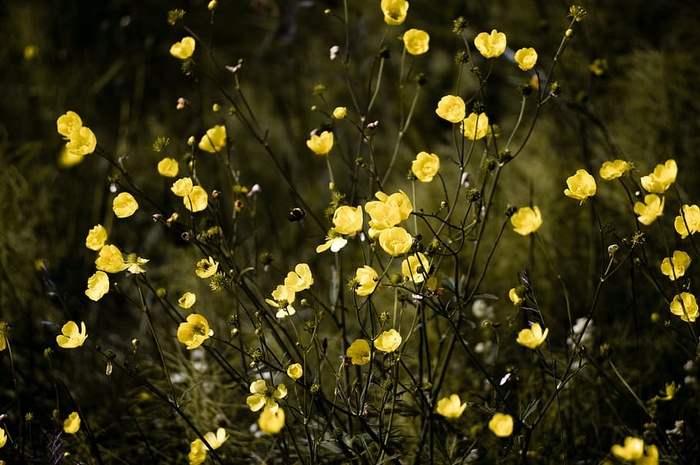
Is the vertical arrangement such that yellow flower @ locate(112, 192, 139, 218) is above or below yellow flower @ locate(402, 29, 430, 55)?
below

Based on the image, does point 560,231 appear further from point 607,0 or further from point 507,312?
point 607,0

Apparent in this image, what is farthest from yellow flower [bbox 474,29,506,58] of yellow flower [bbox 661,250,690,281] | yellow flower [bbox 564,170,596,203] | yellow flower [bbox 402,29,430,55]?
yellow flower [bbox 661,250,690,281]

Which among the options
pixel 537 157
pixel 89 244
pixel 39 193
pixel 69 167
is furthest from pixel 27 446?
pixel 537 157

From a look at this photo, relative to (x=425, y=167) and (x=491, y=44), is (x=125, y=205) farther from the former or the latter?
(x=491, y=44)

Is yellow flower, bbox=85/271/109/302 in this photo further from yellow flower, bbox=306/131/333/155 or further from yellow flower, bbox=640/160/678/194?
yellow flower, bbox=640/160/678/194

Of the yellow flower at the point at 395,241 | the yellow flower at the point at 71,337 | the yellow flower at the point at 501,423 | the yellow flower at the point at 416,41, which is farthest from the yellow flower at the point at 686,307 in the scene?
the yellow flower at the point at 71,337

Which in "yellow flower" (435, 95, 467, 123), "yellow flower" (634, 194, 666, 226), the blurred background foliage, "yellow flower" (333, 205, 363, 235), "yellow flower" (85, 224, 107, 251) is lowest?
the blurred background foliage
